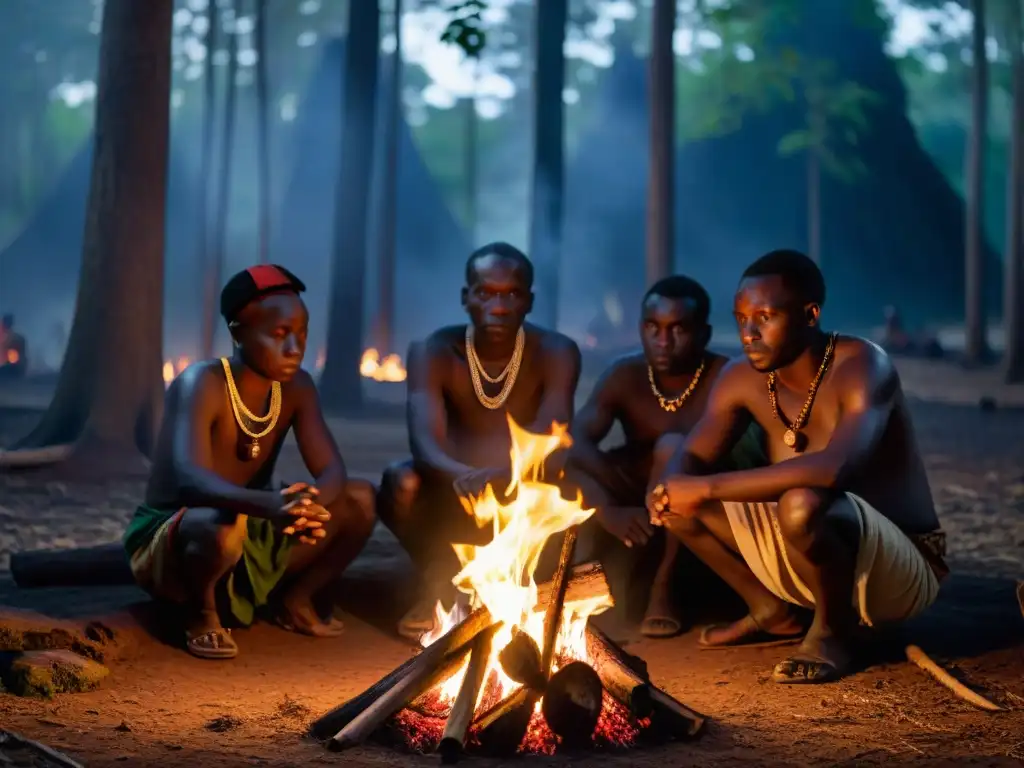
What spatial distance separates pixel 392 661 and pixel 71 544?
324cm

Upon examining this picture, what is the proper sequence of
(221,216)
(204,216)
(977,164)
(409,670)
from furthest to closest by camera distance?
(204,216), (221,216), (977,164), (409,670)

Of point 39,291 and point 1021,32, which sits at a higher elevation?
point 1021,32

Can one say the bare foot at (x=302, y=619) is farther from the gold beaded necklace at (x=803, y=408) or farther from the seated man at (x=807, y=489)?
the gold beaded necklace at (x=803, y=408)

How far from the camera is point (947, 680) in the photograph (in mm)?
4766

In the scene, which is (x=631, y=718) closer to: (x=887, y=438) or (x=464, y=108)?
(x=887, y=438)

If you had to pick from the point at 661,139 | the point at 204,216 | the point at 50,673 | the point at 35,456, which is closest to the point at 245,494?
the point at 50,673

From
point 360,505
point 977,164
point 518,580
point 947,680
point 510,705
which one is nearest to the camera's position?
point 510,705

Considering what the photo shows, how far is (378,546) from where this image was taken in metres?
7.38

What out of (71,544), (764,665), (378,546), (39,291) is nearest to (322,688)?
(764,665)

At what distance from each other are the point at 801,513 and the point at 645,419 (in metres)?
1.59

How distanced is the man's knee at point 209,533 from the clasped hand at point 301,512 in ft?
0.70

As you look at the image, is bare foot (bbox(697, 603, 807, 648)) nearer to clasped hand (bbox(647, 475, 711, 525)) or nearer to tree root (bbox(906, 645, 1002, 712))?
tree root (bbox(906, 645, 1002, 712))

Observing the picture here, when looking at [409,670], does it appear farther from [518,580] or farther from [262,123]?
[262,123]

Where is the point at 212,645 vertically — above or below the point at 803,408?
below
